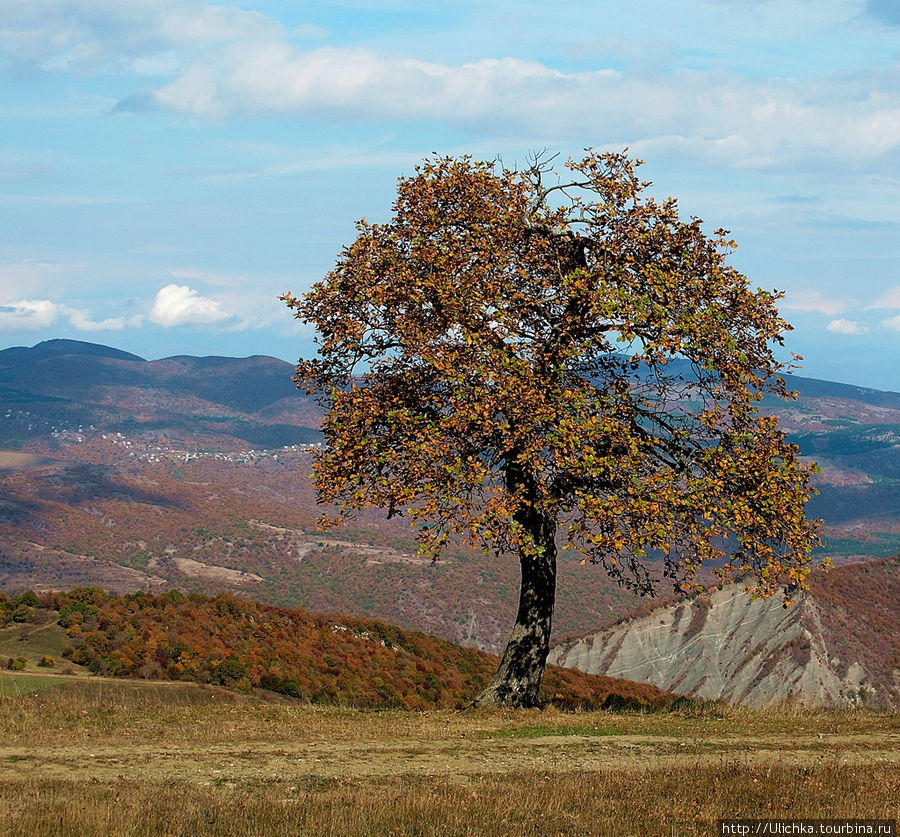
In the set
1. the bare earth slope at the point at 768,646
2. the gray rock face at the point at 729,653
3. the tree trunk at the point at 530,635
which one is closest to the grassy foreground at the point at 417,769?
the tree trunk at the point at 530,635

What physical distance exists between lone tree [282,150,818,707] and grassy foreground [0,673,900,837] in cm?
374

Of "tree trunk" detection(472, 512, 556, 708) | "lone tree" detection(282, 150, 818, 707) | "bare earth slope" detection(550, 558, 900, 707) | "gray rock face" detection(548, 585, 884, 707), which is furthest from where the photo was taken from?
"gray rock face" detection(548, 585, 884, 707)

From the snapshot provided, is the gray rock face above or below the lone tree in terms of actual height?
below

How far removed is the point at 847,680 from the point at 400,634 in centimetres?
4995

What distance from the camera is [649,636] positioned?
111062 millimetres

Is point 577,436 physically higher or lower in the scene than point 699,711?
higher

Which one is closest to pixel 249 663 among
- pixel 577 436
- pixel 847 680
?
pixel 577 436

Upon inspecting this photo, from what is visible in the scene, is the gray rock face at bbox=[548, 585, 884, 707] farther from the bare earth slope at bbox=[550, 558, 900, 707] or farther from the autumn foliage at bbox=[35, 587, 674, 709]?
the autumn foliage at bbox=[35, 587, 674, 709]

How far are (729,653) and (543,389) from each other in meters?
84.5

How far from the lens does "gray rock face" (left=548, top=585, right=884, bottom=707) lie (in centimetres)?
8419

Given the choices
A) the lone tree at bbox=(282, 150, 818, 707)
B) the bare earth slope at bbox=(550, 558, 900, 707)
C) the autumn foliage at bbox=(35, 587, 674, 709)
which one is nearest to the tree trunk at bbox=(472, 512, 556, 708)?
the lone tree at bbox=(282, 150, 818, 707)

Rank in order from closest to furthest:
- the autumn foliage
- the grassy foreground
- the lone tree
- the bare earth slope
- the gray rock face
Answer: the grassy foreground
the lone tree
the autumn foliage
the bare earth slope
the gray rock face

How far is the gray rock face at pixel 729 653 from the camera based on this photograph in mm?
84188

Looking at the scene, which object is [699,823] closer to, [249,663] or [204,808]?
[204,808]
